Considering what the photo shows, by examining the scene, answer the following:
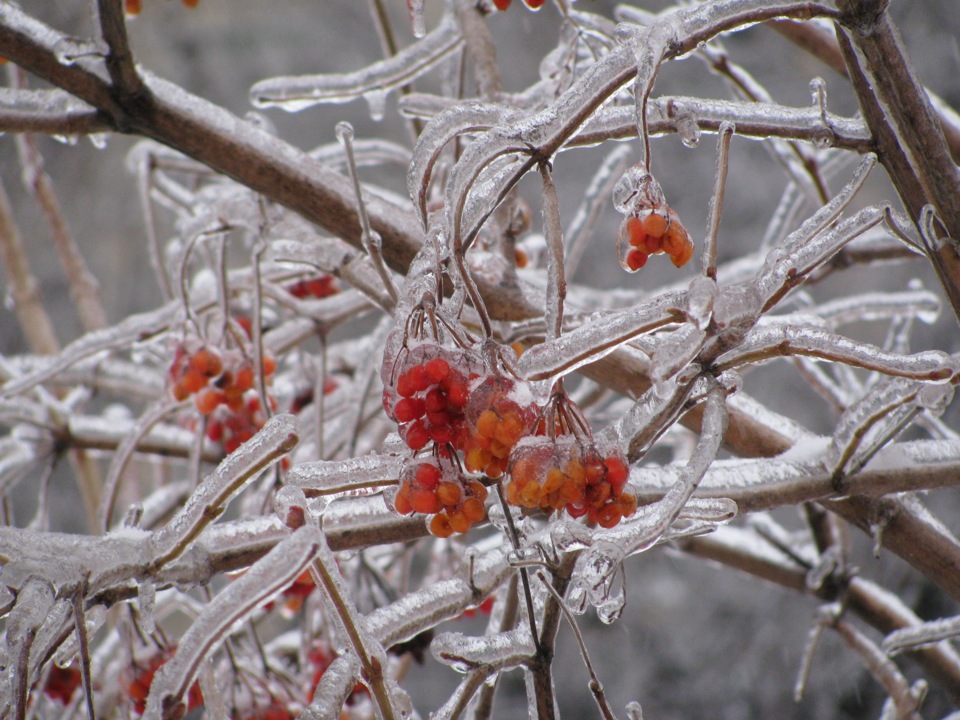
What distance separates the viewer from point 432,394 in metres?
0.50

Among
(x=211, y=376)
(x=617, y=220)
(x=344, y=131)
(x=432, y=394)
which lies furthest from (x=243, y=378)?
(x=617, y=220)

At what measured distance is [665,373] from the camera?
481mm

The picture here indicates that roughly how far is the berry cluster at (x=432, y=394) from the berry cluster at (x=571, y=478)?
0.05m

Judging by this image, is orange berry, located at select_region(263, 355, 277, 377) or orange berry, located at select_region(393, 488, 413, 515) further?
orange berry, located at select_region(263, 355, 277, 377)

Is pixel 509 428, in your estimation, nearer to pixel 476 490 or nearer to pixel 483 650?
pixel 476 490

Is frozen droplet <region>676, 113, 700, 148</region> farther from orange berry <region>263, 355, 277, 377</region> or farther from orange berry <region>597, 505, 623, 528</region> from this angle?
orange berry <region>263, 355, 277, 377</region>

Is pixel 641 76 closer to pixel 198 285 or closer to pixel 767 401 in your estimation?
pixel 198 285

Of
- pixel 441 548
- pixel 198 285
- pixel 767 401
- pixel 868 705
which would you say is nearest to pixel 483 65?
pixel 198 285

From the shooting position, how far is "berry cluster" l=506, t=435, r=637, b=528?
48 centimetres

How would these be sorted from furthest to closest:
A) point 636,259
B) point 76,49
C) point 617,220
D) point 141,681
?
point 617,220 → point 141,681 → point 76,49 → point 636,259

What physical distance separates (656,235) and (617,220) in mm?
2078

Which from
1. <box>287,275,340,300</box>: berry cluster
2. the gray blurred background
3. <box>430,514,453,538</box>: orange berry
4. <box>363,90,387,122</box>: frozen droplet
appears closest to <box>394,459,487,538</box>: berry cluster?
<box>430,514,453,538</box>: orange berry

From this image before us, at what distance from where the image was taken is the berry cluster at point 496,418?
18.7 inches

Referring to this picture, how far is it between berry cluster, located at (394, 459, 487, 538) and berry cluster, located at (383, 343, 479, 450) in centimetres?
2
